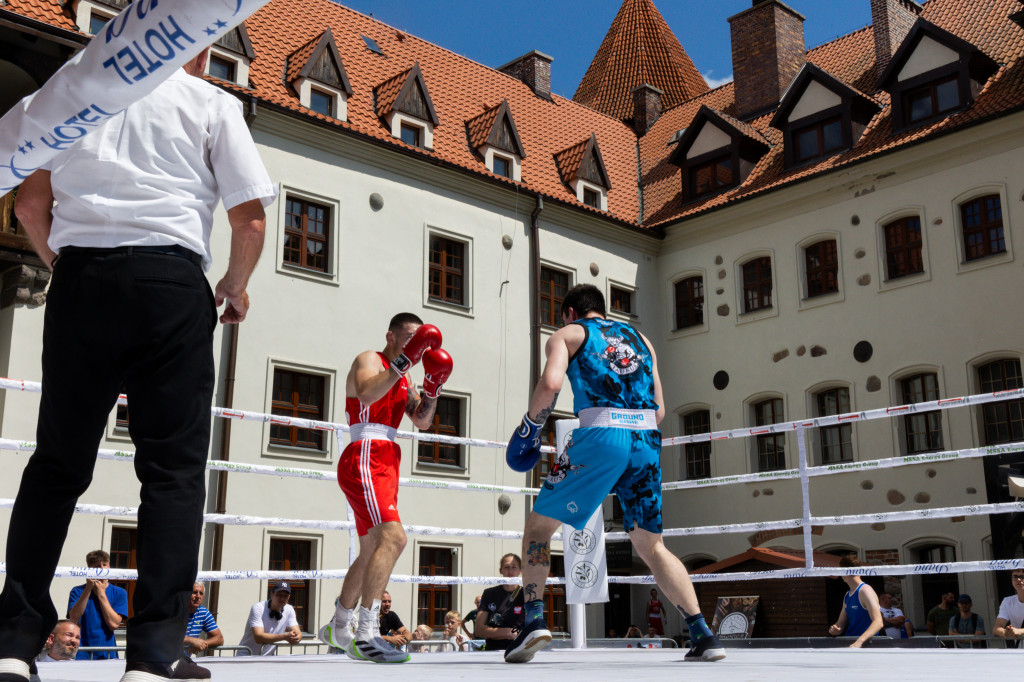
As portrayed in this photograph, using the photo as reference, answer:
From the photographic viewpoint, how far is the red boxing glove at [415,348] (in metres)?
5.97

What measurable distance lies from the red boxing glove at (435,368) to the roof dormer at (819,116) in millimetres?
19573

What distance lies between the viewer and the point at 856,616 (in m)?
10.5

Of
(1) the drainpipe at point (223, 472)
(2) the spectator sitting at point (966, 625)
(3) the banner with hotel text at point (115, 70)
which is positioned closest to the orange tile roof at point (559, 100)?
(1) the drainpipe at point (223, 472)

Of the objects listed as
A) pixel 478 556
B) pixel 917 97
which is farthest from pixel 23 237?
pixel 917 97

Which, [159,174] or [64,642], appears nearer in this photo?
[159,174]

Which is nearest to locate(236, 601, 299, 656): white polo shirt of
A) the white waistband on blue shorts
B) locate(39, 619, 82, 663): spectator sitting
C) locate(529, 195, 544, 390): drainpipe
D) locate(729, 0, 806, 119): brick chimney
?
locate(39, 619, 82, 663): spectator sitting

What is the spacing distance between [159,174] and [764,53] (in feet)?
88.0

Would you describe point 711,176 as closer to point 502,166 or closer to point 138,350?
point 502,166

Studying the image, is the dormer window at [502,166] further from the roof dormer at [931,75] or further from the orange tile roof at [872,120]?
the roof dormer at [931,75]

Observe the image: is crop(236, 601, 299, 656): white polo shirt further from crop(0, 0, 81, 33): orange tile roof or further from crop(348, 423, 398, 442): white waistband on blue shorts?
crop(0, 0, 81, 33): orange tile roof

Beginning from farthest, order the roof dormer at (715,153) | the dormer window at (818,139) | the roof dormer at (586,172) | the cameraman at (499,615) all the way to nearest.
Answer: the roof dormer at (586,172), the roof dormer at (715,153), the dormer window at (818,139), the cameraman at (499,615)

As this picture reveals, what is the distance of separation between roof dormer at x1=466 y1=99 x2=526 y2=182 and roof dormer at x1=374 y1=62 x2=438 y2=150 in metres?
1.40

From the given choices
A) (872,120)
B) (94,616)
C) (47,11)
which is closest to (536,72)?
(872,120)

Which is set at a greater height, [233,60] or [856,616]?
[233,60]
